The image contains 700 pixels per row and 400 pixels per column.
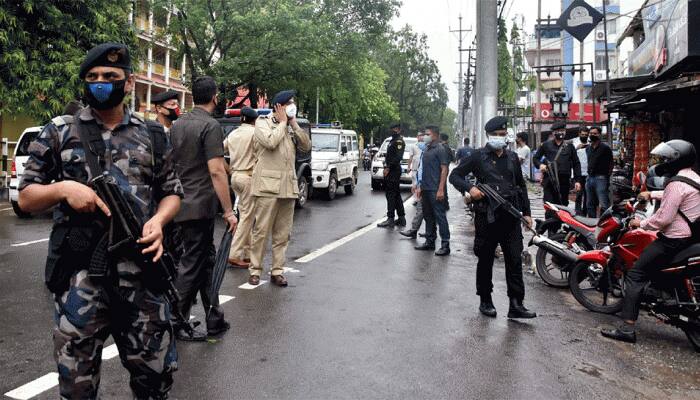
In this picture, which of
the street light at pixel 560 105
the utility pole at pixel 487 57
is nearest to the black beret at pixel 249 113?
the utility pole at pixel 487 57

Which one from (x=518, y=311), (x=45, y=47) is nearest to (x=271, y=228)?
(x=518, y=311)

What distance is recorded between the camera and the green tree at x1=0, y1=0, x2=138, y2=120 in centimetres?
1570

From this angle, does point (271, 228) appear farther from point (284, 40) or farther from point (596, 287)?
point (284, 40)

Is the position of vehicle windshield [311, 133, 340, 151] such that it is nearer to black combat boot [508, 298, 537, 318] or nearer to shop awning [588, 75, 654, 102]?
shop awning [588, 75, 654, 102]

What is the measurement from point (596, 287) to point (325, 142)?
11.8m

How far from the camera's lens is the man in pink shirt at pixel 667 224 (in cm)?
484

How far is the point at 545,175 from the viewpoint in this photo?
34.7ft

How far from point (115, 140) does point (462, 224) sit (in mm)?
10891

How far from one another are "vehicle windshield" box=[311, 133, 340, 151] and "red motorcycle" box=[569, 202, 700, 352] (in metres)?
11.2

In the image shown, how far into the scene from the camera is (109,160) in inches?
103

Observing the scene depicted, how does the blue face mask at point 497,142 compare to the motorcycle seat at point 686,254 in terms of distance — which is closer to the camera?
the motorcycle seat at point 686,254

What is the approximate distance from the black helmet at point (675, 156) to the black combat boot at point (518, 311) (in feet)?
5.41

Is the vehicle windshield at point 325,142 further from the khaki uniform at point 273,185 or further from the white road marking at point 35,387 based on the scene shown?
the white road marking at point 35,387

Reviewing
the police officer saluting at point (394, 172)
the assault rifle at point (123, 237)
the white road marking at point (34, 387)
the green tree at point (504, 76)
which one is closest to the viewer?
the assault rifle at point (123, 237)
